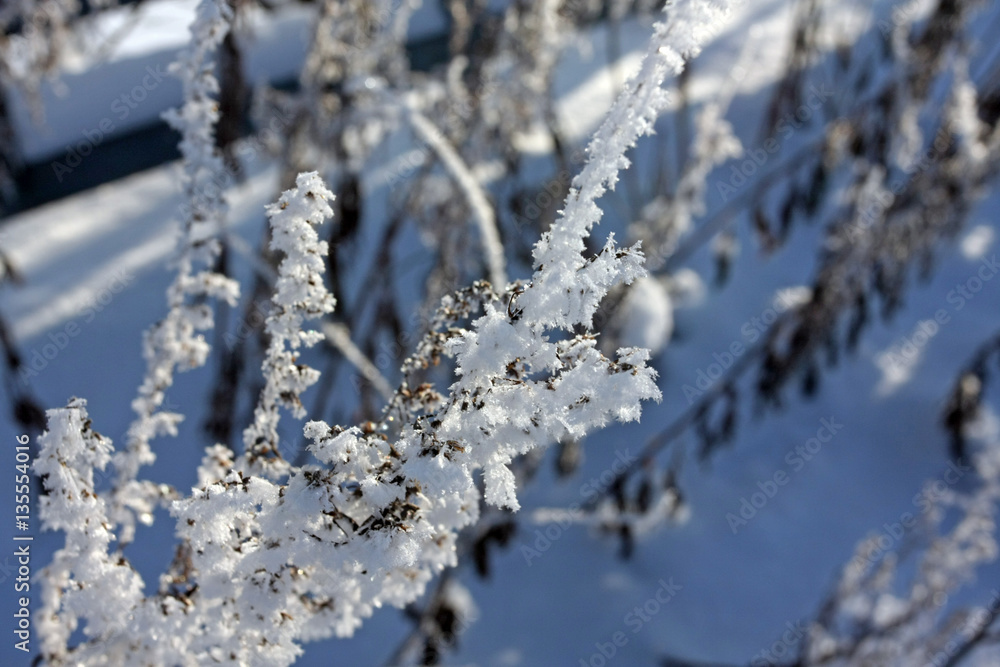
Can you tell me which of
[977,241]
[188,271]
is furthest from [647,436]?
[188,271]

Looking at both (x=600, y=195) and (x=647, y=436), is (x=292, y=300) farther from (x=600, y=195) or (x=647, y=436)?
(x=647, y=436)

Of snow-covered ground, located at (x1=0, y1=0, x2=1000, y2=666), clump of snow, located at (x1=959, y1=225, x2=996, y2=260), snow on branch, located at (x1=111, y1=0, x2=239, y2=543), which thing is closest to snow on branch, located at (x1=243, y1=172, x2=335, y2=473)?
snow on branch, located at (x1=111, y1=0, x2=239, y2=543)

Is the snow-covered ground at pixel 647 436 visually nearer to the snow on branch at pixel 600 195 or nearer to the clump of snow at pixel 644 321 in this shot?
the clump of snow at pixel 644 321

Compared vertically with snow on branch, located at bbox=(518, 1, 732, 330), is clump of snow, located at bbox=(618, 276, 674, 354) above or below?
above

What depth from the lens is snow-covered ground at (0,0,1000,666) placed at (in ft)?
6.22

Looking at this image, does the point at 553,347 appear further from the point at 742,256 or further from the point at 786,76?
the point at 742,256

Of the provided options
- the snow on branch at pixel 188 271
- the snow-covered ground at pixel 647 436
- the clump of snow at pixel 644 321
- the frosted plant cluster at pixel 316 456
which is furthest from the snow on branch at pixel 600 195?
the snow-covered ground at pixel 647 436

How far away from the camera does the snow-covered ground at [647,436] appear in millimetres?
1896

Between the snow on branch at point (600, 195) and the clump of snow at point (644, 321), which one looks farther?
the clump of snow at point (644, 321)

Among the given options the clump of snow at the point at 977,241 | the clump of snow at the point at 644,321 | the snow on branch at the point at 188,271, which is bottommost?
the snow on branch at the point at 188,271

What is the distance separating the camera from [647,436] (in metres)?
2.23

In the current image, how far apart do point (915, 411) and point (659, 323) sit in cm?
107

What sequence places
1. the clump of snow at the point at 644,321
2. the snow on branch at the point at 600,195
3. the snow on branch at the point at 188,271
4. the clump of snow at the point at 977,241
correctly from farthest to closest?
the clump of snow at the point at 977,241, the clump of snow at the point at 644,321, the snow on branch at the point at 188,271, the snow on branch at the point at 600,195

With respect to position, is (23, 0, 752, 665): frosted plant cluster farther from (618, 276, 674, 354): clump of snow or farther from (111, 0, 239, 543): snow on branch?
(618, 276, 674, 354): clump of snow
